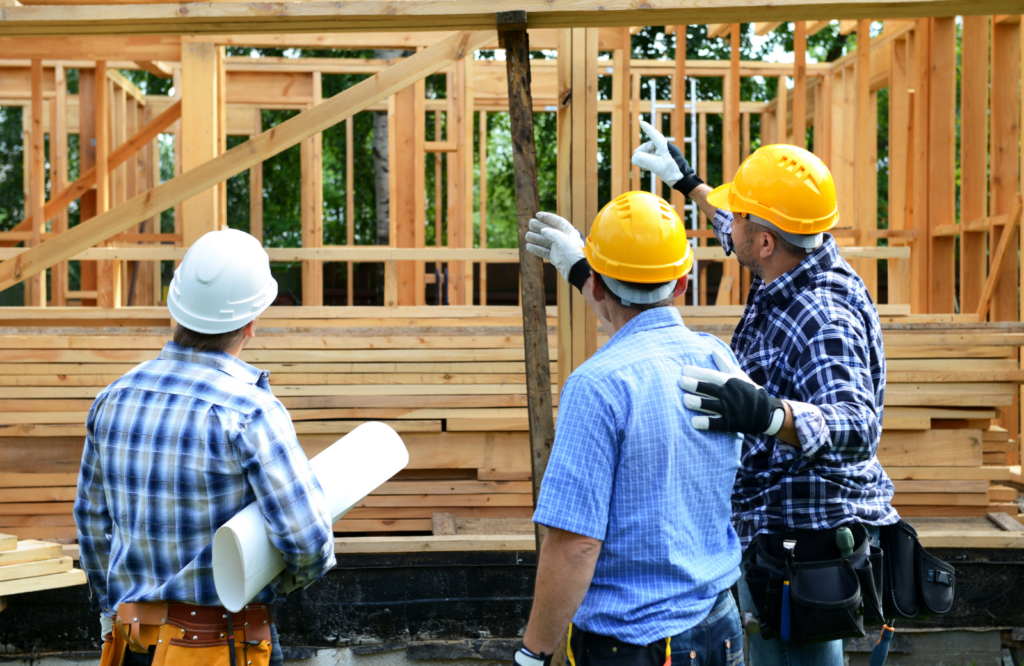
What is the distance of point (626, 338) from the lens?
7.23 ft

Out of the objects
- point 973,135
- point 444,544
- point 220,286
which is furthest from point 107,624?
point 973,135

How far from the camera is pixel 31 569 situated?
453 cm

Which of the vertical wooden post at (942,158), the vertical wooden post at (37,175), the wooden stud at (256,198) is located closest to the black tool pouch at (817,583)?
the vertical wooden post at (942,158)

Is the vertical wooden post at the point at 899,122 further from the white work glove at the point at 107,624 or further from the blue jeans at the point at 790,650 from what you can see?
the white work glove at the point at 107,624

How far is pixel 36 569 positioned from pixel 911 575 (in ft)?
13.1

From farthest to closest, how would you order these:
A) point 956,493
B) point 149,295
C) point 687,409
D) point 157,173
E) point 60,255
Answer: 1. point 157,173
2. point 149,295
3. point 956,493
4. point 60,255
5. point 687,409

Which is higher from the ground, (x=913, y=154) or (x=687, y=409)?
(x=913, y=154)

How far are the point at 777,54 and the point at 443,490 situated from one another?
1962 centimetres

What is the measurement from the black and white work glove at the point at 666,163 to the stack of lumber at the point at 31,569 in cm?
339

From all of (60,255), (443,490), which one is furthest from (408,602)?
(60,255)

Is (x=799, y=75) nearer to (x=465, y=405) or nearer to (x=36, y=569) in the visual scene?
(x=465, y=405)

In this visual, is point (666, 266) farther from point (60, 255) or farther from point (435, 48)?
point (60, 255)

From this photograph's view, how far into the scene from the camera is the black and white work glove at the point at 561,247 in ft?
9.23

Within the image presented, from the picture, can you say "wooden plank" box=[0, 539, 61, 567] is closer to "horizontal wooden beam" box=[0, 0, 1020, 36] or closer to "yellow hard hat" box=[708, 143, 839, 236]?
"horizontal wooden beam" box=[0, 0, 1020, 36]
